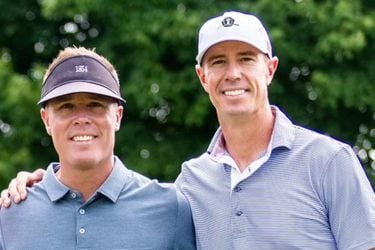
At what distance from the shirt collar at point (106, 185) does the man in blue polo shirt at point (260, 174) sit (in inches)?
13.5

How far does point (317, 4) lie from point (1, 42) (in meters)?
4.53

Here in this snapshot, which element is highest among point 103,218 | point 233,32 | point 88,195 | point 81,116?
point 233,32

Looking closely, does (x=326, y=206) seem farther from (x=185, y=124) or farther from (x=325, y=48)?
(x=185, y=124)

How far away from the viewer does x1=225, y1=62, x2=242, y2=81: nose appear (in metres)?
5.08

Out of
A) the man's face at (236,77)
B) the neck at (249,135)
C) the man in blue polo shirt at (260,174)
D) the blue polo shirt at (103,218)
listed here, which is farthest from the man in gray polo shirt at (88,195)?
the man's face at (236,77)

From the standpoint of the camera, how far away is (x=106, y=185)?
5094 mm

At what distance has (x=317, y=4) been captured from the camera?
471 inches

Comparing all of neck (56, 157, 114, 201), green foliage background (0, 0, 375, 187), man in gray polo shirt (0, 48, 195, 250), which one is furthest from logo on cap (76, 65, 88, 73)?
green foliage background (0, 0, 375, 187)

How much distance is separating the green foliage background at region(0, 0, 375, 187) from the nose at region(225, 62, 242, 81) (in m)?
6.32

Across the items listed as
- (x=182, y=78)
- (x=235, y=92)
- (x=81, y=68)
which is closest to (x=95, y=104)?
(x=81, y=68)

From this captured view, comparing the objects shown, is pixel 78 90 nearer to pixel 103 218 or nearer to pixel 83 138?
pixel 83 138

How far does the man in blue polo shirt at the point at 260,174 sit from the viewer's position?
4.82 m

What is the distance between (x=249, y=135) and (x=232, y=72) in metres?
0.31

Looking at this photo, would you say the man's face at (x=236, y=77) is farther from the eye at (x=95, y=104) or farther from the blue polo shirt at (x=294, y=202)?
the eye at (x=95, y=104)
